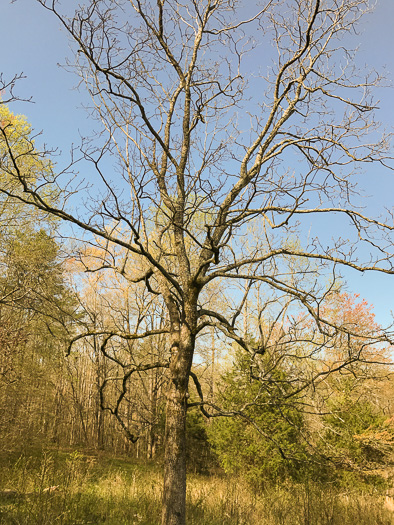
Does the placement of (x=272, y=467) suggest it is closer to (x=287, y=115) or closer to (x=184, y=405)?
(x=184, y=405)

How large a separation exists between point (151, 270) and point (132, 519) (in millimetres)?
3924

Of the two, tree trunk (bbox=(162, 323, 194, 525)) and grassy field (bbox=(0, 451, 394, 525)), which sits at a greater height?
tree trunk (bbox=(162, 323, 194, 525))

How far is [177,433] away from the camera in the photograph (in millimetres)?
4453

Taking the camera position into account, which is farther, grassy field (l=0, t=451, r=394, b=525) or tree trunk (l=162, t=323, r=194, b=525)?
grassy field (l=0, t=451, r=394, b=525)

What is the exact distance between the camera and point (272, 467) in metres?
8.70

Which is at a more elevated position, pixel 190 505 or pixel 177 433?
pixel 177 433

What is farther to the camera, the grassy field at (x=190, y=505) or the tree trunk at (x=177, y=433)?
the grassy field at (x=190, y=505)

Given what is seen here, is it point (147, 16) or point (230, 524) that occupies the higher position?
point (147, 16)

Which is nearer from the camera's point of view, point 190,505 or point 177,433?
point 177,433

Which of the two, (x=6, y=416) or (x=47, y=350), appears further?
(x=47, y=350)

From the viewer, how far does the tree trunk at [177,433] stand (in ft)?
14.0

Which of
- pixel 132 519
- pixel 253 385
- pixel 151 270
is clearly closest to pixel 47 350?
pixel 253 385

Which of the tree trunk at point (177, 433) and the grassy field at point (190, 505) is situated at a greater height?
the tree trunk at point (177, 433)

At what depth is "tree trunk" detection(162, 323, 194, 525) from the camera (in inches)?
168
